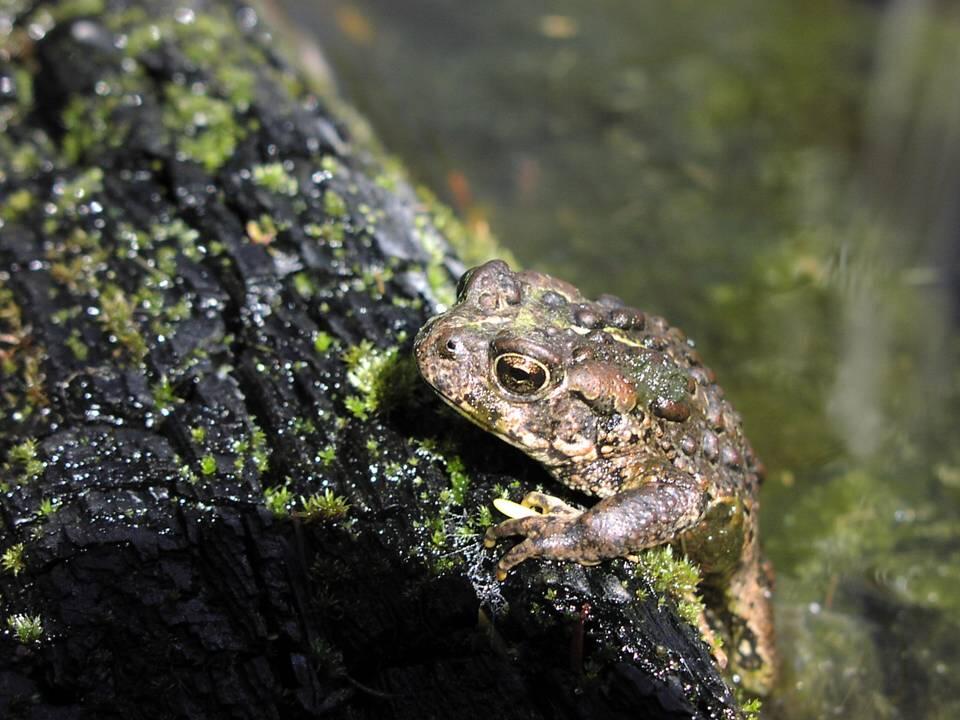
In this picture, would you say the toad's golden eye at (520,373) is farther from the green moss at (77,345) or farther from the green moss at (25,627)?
the green moss at (77,345)

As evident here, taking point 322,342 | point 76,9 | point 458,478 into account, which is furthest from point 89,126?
point 458,478

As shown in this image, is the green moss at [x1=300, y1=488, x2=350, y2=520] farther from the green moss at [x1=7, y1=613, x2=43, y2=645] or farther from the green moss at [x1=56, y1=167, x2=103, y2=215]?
the green moss at [x1=56, y1=167, x2=103, y2=215]

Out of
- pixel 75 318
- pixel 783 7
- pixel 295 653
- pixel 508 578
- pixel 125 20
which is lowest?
pixel 295 653

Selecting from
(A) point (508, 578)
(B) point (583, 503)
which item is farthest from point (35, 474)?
(B) point (583, 503)

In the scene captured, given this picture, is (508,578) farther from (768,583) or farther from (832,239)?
(832,239)

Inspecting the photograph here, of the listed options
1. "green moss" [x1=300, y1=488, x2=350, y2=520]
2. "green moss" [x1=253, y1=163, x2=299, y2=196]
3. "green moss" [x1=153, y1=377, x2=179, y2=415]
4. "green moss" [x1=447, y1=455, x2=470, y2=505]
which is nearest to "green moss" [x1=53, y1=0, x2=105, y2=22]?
"green moss" [x1=253, y1=163, x2=299, y2=196]

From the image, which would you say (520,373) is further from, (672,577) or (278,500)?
(278,500)
